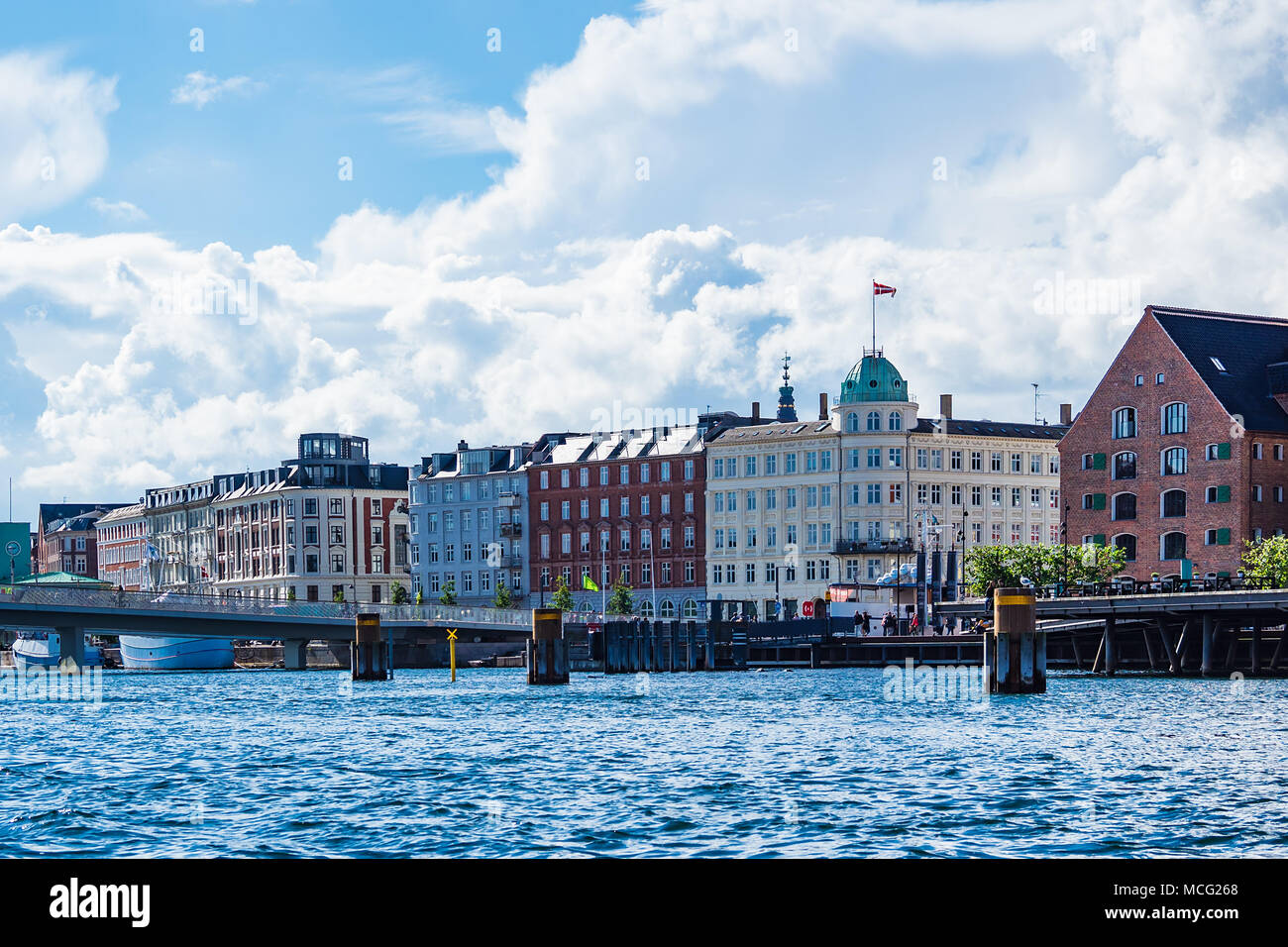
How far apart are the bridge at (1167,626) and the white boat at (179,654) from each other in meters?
64.5

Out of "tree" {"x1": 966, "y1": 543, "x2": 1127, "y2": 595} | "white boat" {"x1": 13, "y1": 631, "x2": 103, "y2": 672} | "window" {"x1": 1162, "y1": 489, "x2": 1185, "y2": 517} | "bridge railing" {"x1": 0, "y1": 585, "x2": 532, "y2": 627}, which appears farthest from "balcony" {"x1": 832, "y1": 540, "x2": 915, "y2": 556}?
"white boat" {"x1": 13, "y1": 631, "x2": 103, "y2": 672}

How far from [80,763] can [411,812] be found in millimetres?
16319

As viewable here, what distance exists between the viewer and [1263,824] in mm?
29547

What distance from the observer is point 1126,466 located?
118188mm

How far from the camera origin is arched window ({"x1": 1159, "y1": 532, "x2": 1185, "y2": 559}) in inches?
4505

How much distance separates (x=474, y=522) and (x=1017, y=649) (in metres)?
112

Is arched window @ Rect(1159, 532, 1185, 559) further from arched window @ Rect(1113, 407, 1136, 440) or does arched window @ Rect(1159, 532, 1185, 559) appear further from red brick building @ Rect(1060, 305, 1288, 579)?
arched window @ Rect(1113, 407, 1136, 440)

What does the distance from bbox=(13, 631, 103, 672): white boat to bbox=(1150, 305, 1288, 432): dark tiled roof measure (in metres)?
87.7

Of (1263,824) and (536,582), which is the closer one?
(1263,824)

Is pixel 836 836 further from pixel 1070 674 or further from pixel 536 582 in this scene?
pixel 536 582

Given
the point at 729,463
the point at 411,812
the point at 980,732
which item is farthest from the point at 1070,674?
the point at 411,812

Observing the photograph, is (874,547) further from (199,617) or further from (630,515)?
(199,617)
